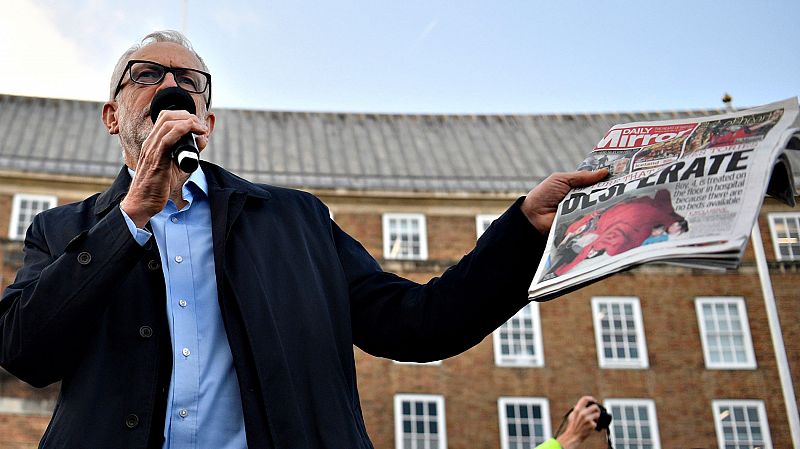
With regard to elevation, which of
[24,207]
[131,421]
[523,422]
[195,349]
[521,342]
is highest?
[24,207]

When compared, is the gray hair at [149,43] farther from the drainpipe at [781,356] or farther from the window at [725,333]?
the window at [725,333]

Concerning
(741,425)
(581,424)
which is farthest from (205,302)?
(741,425)

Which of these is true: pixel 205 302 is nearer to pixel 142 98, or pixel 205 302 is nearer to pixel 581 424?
pixel 142 98

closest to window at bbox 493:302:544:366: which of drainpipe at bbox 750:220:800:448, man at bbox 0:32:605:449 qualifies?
drainpipe at bbox 750:220:800:448

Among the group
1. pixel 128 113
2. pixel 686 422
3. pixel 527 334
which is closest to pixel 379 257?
pixel 527 334

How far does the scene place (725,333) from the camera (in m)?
29.5

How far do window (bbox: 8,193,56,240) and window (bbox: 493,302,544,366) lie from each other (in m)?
13.8

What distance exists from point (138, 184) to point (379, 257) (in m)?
27.4

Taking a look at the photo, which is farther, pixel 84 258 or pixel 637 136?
pixel 637 136

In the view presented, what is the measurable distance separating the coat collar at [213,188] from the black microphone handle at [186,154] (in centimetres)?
40

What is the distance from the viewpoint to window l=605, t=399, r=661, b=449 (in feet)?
92.1

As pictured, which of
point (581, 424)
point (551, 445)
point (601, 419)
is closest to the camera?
point (551, 445)

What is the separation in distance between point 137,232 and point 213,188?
0.43m

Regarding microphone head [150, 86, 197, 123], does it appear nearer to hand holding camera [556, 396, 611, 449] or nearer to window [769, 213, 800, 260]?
hand holding camera [556, 396, 611, 449]
